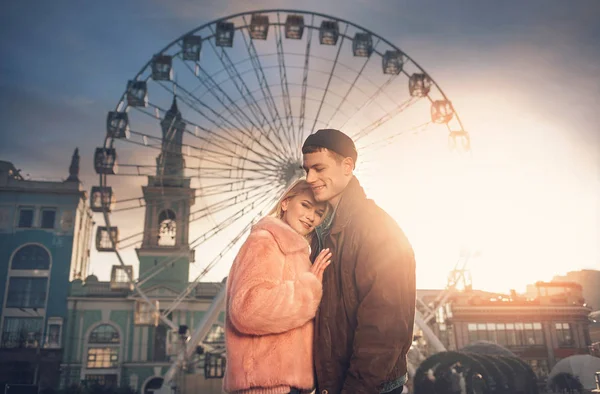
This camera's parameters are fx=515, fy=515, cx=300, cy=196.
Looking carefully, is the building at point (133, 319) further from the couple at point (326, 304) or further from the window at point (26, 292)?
the couple at point (326, 304)

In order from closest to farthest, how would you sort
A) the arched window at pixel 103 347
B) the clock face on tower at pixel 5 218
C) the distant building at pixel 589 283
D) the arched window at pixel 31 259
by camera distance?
the arched window at pixel 103 347
the arched window at pixel 31 259
the clock face on tower at pixel 5 218
the distant building at pixel 589 283

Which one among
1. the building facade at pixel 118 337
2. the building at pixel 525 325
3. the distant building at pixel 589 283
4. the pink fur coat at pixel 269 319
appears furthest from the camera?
the distant building at pixel 589 283

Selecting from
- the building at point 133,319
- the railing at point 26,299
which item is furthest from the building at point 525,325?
the railing at point 26,299

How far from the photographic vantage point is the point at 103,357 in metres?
40.1

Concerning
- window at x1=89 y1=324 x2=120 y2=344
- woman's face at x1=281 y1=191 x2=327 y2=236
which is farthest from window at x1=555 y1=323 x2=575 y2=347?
woman's face at x1=281 y1=191 x2=327 y2=236

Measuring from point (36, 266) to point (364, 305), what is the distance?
1777 inches

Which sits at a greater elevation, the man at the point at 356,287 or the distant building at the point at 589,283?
the distant building at the point at 589,283


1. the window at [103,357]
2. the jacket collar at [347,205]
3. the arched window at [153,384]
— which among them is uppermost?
the jacket collar at [347,205]

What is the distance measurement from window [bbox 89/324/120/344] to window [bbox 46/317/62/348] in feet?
7.72

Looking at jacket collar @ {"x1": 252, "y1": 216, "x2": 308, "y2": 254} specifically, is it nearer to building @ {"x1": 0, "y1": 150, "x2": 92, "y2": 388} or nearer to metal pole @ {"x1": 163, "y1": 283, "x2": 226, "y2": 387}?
metal pole @ {"x1": 163, "y1": 283, "x2": 226, "y2": 387}

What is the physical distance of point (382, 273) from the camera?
282 centimetres

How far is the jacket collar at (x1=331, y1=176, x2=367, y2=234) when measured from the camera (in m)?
→ 3.18

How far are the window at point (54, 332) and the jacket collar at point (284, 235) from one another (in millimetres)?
41671

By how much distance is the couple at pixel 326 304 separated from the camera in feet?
8.95
